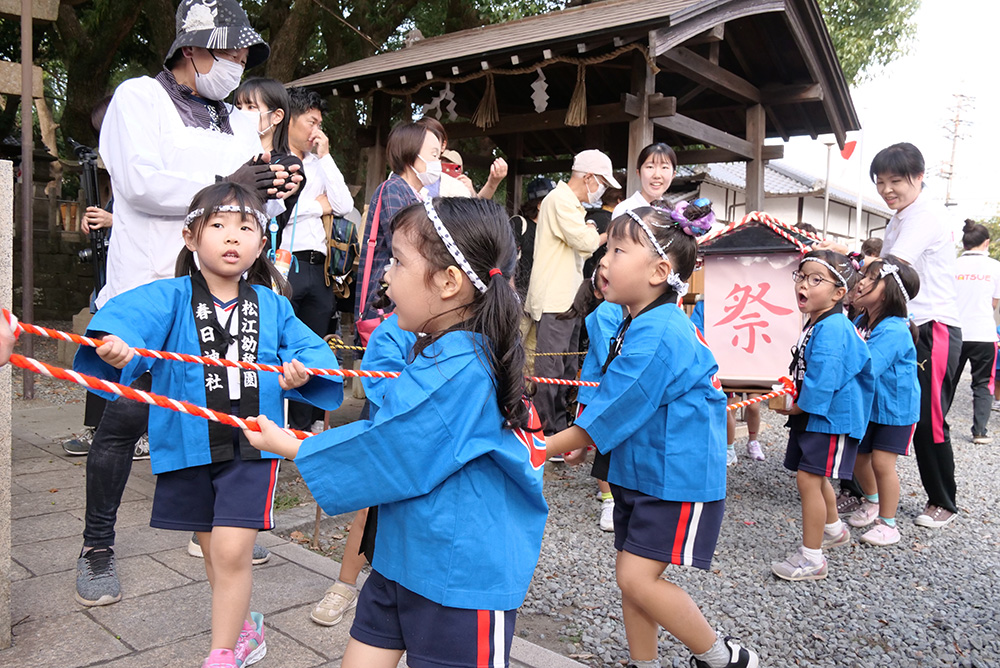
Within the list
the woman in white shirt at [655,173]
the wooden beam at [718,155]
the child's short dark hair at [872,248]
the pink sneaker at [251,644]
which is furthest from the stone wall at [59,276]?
the pink sneaker at [251,644]

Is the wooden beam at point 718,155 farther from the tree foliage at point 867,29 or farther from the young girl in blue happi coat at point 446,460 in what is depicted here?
the young girl in blue happi coat at point 446,460

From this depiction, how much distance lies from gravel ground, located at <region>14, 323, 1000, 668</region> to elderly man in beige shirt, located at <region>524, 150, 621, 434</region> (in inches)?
36.0

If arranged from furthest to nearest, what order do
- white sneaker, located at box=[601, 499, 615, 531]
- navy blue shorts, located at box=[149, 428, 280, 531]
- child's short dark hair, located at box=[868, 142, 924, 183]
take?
child's short dark hair, located at box=[868, 142, 924, 183] → white sneaker, located at box=[601, 499, 615, 531] → navy blue shorts, located at box=[149, 428, 280, 531]

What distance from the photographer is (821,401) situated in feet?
12.1

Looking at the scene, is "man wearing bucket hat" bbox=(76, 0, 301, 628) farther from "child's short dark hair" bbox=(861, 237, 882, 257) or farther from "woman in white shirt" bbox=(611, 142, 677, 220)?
"child's short dark hair" bbox=(861, 237, 882, 257)

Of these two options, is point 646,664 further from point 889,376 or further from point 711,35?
point 711,35

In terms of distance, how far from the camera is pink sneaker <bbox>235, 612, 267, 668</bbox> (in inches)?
93.4

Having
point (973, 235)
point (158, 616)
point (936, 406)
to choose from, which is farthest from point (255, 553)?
point (973, 235)

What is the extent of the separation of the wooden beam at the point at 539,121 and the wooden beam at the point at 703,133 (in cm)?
45

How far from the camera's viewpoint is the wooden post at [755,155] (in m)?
9.02

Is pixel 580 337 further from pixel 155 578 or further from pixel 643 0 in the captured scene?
pixel 643 0

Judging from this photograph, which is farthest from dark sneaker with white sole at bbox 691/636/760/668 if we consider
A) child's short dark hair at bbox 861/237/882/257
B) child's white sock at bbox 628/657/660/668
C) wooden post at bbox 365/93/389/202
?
wooden post at bbox 365/93/389/202

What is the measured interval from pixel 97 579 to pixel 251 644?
802 mm

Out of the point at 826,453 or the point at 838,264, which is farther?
the point at 838,264
